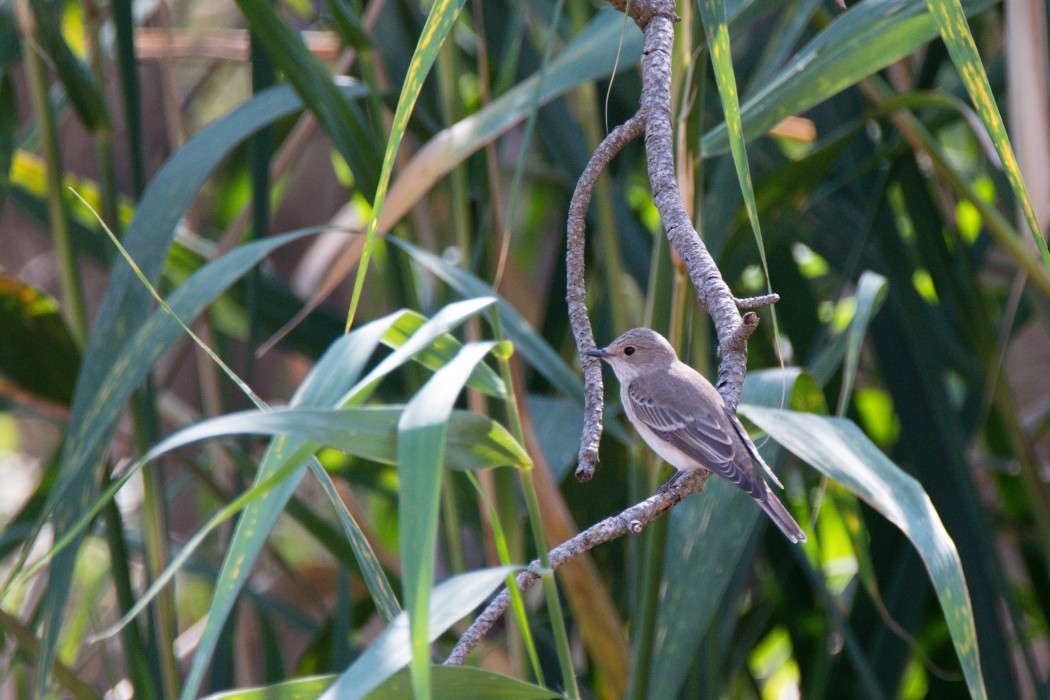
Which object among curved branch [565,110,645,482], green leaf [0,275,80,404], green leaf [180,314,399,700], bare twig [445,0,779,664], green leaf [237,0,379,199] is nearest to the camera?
green leaf [180,314,399,700]

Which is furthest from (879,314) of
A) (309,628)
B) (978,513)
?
(309,628)

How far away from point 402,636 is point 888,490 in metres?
0.55

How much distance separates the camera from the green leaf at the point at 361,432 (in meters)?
0.76

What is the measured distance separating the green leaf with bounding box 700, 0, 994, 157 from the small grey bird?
0.35 meters

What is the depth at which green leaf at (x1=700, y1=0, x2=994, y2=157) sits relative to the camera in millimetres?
1235

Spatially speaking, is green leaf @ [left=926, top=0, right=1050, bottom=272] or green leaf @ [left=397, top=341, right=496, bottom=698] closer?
green leaf @ [left=397, top=341, right=496, bottom=698]

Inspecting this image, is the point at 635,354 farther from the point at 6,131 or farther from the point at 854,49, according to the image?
the point at 6,131

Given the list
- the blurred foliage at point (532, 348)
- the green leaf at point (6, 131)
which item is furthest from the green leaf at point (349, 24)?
the green leaf at point (6, 131)

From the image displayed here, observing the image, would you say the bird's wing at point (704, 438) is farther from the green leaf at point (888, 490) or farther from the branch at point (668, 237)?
the branch at point (668, 237)

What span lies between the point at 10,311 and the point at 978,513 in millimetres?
1887

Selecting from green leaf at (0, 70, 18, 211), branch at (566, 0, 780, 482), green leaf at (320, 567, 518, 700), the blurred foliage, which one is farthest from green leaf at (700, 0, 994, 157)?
green leaf at (0, 70, 18, 211)

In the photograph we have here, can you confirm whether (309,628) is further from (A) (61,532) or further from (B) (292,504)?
(A) (61,532)

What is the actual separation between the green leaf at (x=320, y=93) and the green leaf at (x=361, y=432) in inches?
27.2

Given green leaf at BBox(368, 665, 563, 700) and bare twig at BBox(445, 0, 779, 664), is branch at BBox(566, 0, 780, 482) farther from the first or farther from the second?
green leaf at BBox(368, 665, 563, 700)
